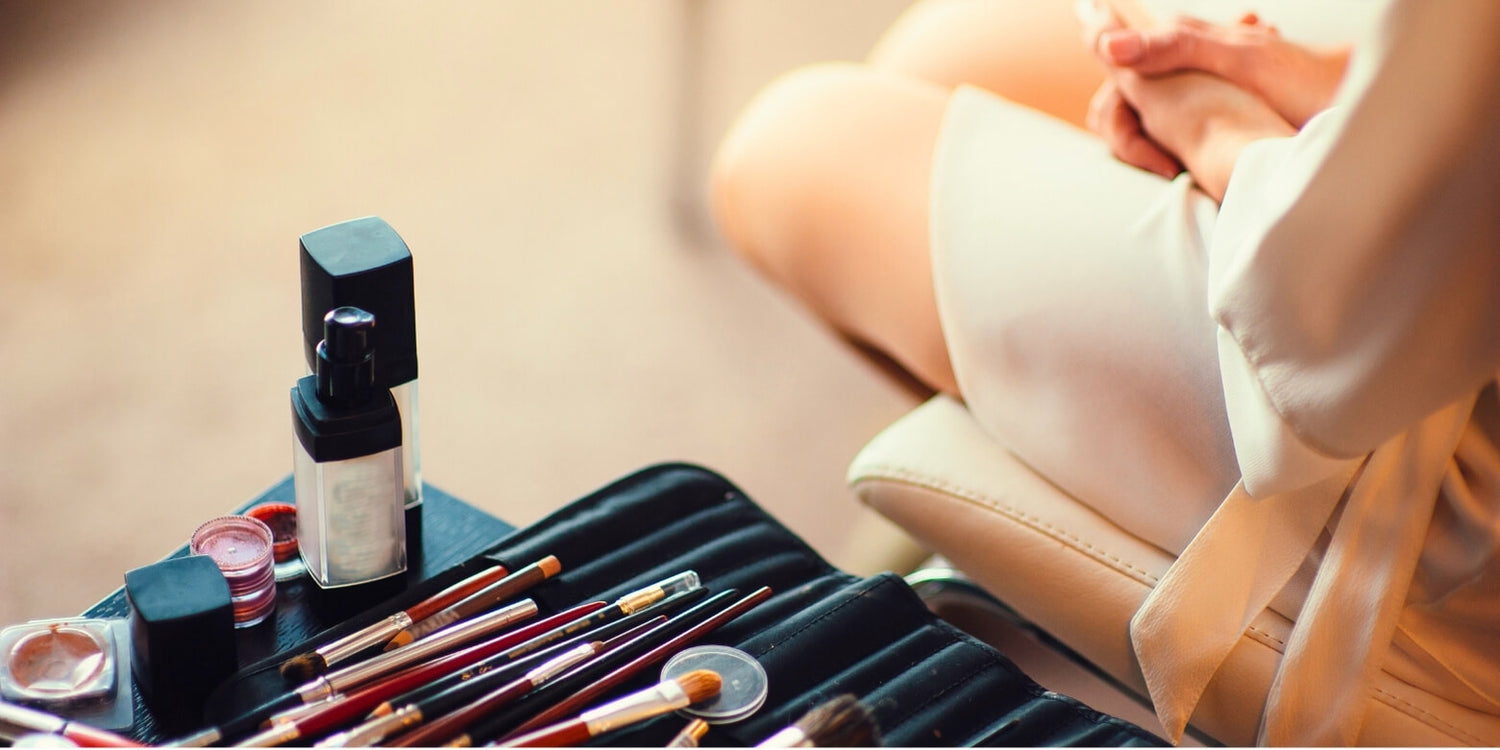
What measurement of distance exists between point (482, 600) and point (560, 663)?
65 millimetres

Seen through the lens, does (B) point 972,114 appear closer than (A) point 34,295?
Yes

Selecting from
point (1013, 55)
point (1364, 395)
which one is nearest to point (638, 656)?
point (1364, 395)

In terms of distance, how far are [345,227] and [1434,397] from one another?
0.51 m

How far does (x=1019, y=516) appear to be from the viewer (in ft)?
2.34

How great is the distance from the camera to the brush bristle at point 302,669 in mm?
562

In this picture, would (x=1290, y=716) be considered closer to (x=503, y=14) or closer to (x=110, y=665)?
(x=110, y=665)

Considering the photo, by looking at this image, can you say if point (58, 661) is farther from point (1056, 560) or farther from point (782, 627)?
point (1056, 560)

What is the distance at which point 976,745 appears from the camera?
583 mm

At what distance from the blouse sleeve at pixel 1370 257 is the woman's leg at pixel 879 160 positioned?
0.77 feet

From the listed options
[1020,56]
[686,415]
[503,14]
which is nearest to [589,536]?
[1020,56]

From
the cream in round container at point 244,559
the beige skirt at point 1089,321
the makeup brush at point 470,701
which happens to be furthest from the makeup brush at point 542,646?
the beige skirt at point 1089,321

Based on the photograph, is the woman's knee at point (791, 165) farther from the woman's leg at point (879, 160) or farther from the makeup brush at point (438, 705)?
the makeup brush at point (438, 705)

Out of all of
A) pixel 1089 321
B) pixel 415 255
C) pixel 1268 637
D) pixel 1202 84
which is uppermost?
pixel 1202 84

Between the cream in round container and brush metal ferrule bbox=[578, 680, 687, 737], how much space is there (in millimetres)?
170
